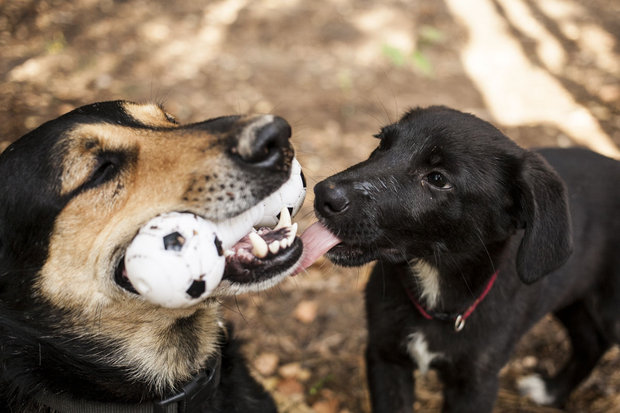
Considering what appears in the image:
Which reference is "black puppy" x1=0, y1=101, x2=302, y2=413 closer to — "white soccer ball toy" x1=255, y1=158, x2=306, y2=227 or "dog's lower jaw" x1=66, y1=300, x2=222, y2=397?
"dog's lower jaw" x1=66, y1=300, x2=222, y2=397

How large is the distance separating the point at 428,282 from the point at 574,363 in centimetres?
182

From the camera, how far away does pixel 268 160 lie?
8.24 feet

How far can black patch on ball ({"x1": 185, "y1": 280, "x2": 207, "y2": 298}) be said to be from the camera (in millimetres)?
2291

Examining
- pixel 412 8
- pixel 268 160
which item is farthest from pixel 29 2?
pixel 268 160

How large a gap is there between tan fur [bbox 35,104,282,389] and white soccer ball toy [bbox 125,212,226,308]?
0.14 meters

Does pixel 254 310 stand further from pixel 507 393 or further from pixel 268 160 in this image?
pixel 268 160

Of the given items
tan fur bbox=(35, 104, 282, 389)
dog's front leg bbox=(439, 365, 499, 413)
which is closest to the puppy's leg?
dog's front leg bbox=(439, 365, 499, 413)

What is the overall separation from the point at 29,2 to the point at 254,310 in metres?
6.09

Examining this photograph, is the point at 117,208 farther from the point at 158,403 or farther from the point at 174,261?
the point at 158,403

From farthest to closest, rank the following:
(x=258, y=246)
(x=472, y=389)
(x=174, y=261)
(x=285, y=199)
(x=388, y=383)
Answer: (x=388, y=383), (x=472, y=389), (x=285, y=199), (x=258, y=246), (x=174, y=261)

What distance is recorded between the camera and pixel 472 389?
3408mm

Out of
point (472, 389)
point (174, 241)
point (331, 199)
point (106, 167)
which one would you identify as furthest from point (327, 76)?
point (174, 241)

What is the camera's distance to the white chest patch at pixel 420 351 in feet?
11.2

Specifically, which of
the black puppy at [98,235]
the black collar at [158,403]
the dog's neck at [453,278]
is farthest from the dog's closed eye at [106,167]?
the dog's neck at [453,278]
